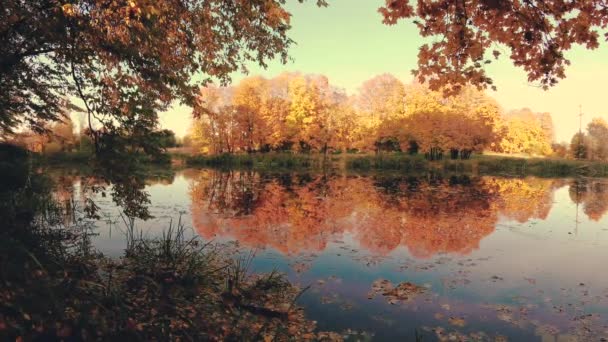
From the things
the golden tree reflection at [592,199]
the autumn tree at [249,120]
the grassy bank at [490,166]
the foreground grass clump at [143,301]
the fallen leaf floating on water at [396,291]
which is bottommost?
the fallen leaf floating on water at [396,291]

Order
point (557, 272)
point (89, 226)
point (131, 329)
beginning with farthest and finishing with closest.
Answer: point (89, 226), point (557, 272), point (131, 329)

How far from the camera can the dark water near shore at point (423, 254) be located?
722 centimetres

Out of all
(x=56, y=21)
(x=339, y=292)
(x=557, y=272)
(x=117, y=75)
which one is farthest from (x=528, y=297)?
(x=56, y=21)

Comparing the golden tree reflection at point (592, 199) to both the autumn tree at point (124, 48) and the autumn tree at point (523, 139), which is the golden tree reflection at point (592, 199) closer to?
the autumn tree at point (124, 48)

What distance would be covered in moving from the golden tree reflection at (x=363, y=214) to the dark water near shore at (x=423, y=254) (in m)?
0.08

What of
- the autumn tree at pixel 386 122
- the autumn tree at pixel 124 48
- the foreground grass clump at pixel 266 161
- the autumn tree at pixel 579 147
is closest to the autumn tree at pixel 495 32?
the autumn tree at pixel 124 48

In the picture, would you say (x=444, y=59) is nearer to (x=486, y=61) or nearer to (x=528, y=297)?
(x=486, y=61)

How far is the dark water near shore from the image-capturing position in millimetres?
7223

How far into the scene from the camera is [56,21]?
23.4ft

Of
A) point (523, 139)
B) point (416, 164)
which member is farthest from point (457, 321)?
point (523, 139)

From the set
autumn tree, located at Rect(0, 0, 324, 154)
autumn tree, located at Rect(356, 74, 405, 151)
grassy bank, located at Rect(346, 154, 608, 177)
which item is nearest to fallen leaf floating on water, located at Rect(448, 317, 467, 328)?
autumn tree, located at Rect(0, 0, 324, 154)

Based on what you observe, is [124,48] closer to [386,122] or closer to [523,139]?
[386,122]

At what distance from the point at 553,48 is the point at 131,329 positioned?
8.15 meters

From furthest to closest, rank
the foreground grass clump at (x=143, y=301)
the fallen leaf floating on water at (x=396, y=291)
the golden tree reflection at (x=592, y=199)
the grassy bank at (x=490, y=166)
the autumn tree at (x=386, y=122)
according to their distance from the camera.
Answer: the autumn tree at (x=386, y=122)
the grassy bank at (x=490, y=166)
the golden tree reflection at (x=592, y=199)
the fallen leaf floating on water at (x=396, y=291)
the foreground grass clump at (x=143, y=301)
